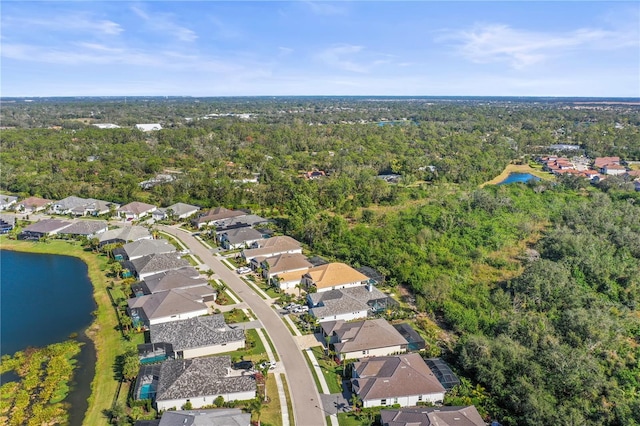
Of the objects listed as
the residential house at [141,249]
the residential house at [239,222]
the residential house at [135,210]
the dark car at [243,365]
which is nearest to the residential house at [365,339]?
the dark car at [243,365]

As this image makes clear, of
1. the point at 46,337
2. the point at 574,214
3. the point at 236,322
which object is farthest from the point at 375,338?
the point at 574,214

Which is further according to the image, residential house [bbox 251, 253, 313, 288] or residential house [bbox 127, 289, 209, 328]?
residential house [bbox 251, 253, 313, 288]

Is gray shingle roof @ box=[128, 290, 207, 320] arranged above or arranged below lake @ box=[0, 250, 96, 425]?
above

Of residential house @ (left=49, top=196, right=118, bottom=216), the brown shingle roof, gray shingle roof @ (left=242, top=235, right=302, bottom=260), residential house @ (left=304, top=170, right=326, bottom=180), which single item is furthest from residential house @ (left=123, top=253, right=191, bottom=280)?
residential house @ (left=304, top=170, right=326, bottom=180)

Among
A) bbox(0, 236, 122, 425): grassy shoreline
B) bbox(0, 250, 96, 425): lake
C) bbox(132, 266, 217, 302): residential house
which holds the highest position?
bbox(132, 266, 217, 302): residential house

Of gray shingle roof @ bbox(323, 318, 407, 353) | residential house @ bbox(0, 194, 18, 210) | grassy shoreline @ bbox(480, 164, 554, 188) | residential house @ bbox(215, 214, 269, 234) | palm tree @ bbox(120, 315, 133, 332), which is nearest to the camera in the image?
gray shingle roof @ bbox(323, 318, 407, 353)

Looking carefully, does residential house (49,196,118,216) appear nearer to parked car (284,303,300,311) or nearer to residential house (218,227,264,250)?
residential house (218,227,264,250)

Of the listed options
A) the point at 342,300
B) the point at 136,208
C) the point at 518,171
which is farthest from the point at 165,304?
the point at 518,171
